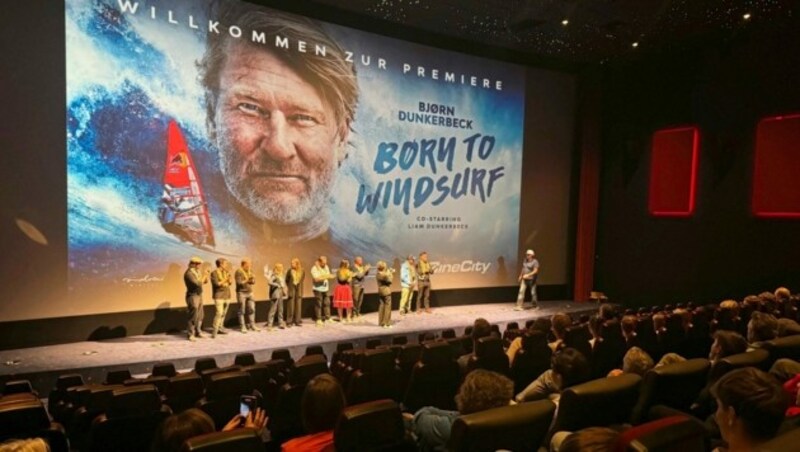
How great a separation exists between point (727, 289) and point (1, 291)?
1249 centimetres

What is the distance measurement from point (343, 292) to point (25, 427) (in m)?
6.85

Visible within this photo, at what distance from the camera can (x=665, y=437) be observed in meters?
1.74

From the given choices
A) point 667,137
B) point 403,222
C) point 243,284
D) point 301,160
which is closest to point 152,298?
point 243,284

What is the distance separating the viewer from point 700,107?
11.3 metres

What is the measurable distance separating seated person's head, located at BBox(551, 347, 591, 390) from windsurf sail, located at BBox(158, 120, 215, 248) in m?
6.84

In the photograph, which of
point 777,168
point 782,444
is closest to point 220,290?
point 782,444

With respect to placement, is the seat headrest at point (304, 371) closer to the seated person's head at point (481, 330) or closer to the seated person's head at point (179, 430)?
the seated person's head at point (179, 430)

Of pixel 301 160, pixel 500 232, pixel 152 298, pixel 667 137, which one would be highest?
pixel 667 137

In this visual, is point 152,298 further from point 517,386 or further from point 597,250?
point 597,250

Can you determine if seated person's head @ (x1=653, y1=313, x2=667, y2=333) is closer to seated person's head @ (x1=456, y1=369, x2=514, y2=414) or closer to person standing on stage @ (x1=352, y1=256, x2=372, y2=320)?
seated person's head @ (x1=456, y1=369, x2=514, y2=414)

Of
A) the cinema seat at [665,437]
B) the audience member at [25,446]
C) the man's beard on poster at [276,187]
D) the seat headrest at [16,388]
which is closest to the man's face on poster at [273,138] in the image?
the man's beard on poster at [276,187]

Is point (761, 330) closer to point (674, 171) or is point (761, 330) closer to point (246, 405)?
point (246, 405)

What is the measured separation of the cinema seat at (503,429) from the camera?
1.98 metres

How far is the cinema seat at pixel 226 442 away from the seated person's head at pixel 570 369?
209 centimetres
